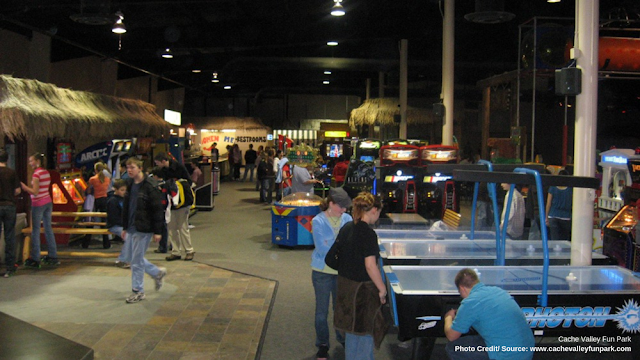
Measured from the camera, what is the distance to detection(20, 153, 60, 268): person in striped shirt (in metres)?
8.91

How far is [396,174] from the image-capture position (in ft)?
42.0

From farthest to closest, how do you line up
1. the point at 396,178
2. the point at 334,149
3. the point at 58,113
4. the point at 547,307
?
the point at 334,149
the point at 396,178
the point at 58,113
the point at 547,307

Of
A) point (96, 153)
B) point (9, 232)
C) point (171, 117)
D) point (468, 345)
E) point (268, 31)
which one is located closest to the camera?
point (468, 345)

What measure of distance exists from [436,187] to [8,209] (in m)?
8.26

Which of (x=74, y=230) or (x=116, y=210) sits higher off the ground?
(x=116, y=210)

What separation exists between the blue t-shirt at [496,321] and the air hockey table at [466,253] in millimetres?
2114

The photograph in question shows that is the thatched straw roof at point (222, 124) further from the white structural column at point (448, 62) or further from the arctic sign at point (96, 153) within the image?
the arctic sign at point (96, 153)

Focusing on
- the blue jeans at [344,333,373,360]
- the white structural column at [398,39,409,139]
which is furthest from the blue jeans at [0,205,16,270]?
the white structural column at [398,39,409,139]

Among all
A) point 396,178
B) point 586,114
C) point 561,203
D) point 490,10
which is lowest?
point 561,203

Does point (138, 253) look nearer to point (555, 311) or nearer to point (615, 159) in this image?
point (555, 311)

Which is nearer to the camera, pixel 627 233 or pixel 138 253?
pixel 627 233

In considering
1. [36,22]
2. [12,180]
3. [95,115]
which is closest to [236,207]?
[95,115]

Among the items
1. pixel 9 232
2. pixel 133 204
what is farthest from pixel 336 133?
pixel 133 204

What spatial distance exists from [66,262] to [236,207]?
26.6ft
